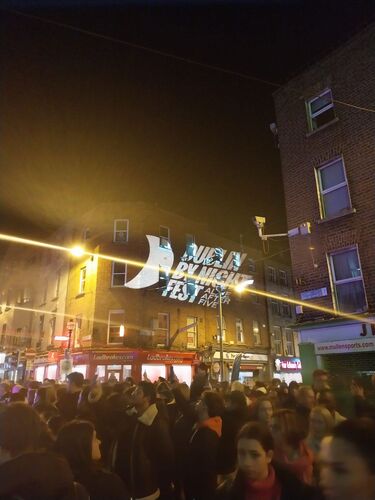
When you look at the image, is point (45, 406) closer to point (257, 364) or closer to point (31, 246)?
point (257, 364)

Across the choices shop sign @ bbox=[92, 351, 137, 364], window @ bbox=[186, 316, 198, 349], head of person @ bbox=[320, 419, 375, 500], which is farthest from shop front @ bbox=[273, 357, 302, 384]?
head of person @ bbox=[320, 419, 375, 500]

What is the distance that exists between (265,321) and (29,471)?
3070cm

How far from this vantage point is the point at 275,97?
13875 millimetres

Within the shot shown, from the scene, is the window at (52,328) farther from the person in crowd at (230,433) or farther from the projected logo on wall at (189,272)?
the person in crowd at (230,433)

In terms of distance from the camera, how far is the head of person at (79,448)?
3.13 metres

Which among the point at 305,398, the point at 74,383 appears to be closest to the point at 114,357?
the point at 74,383

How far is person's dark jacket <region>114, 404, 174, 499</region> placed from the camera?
179 inches

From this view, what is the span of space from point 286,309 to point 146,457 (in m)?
31.5

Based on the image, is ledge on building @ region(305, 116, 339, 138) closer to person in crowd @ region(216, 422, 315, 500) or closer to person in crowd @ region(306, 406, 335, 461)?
person in crowd @ region(306, 406, 335, 461)

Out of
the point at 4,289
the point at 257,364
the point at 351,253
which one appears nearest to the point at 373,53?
the point at 351,253

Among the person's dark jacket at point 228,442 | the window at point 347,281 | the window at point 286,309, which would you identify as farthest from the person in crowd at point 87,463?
the window at point 286,309

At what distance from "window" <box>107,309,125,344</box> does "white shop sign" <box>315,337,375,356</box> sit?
1474cm

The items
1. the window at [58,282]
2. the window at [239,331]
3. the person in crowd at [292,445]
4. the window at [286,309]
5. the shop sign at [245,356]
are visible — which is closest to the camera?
the person in crowd at [292,445]

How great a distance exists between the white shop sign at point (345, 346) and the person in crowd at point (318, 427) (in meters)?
6.20
